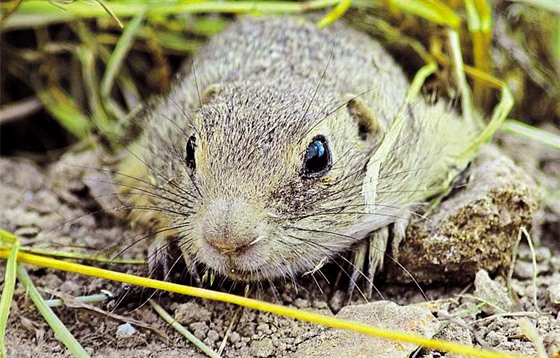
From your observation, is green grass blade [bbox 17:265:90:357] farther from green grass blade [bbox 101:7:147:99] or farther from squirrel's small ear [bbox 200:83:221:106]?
green grass blade [bbox 101:7:147:99]

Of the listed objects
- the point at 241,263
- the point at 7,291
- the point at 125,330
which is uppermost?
the point at 241,263

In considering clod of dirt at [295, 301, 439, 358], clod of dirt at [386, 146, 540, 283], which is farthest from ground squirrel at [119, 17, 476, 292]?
clod of dirt at [295, 301, 439, 358]

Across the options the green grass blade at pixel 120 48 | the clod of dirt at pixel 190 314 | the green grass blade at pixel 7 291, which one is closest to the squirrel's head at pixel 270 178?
the clod of dirt at pixel 190 314

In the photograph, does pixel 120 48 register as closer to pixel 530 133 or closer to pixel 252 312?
pixel 252 312

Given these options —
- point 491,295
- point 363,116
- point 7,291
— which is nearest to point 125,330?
point 7,291

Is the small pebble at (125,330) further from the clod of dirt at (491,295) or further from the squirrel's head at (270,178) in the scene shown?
the clod of dirt at (491,295)
